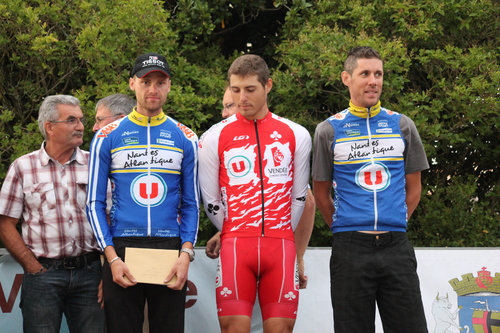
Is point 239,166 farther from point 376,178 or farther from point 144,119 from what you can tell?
point 376,178

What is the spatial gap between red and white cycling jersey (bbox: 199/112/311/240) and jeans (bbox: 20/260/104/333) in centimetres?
94

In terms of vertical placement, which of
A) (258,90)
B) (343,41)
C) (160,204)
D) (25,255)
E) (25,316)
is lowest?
(25,316)

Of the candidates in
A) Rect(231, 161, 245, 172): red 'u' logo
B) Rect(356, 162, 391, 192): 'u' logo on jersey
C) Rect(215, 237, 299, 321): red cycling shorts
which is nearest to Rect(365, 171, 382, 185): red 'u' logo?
Rect(356, 162, 391, 192): 'u' logo on jersey

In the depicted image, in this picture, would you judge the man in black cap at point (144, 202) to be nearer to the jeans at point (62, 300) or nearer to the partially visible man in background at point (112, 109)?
the jeans at point (62, 300)

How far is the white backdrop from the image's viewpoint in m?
5.13

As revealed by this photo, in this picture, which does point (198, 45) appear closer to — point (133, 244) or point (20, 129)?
point (20, 129)

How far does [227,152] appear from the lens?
4125 millimetres

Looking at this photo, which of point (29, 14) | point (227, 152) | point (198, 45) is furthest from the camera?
point (198, 45)

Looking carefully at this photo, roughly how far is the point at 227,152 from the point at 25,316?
166 cm

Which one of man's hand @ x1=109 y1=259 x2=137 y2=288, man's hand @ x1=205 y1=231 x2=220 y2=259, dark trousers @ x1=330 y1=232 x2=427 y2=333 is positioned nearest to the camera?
man's hand @ x1=109 y1=259 x2=137 y2=288

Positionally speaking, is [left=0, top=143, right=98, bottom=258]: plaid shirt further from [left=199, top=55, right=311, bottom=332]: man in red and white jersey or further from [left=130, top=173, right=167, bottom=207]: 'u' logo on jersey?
[left=199, top=55, right=311, bottom=332]: man in red and white jersey

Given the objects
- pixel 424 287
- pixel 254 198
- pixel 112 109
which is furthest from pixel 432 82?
pixel 254 198

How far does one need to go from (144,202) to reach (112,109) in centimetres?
137

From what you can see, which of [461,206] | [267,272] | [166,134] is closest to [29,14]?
[166,134]
